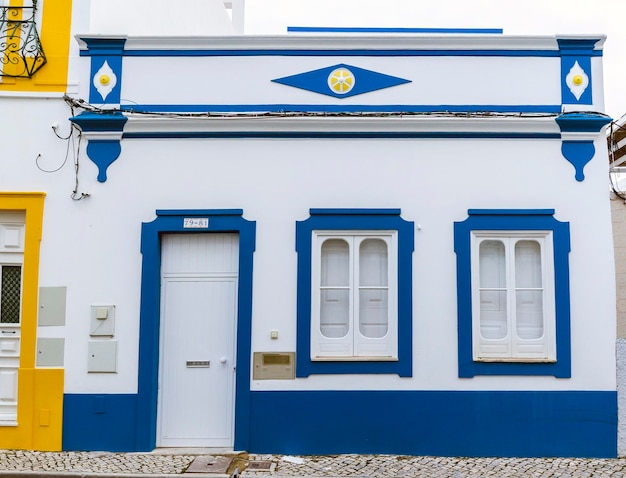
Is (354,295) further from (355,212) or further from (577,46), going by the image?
(577,46)

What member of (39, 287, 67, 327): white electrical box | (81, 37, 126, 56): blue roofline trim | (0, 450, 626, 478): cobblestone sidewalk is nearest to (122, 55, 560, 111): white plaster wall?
(81, 37, 126, 56): blue roofline trim

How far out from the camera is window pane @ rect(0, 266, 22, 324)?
735 centimetres

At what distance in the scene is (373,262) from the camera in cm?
731

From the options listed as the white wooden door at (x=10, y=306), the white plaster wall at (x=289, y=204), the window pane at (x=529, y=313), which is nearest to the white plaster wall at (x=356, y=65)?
the white plaster wall at (x=289, y=204)

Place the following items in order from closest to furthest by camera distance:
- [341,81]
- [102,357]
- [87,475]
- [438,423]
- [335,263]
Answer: [87,475] < [438,423] < [102,357] < [335,263] < [341,81]

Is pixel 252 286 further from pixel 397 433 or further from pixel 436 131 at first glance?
pixel 436 131

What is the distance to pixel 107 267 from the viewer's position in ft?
23.7

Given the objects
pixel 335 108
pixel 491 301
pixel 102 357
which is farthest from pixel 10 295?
pixel 491 301

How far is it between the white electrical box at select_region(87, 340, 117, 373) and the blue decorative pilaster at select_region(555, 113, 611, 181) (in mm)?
5601

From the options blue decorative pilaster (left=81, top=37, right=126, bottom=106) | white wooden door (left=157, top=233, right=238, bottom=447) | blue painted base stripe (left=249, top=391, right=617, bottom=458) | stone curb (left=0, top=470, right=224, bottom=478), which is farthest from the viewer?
blue decorative pilaster (left=81, top=37, right=126, bottom=106)

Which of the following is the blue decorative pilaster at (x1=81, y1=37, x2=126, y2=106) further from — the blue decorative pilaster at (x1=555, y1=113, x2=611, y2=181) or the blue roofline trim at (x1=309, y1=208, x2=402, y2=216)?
the blue decorative pilaster at (x1=555, y1=113, x2=611, y2=181)

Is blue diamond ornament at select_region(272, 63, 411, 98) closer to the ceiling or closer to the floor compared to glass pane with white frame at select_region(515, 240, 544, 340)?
closer to the ceiling

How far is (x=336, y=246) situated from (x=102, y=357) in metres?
2.93

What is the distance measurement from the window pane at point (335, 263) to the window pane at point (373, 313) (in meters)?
0.28
